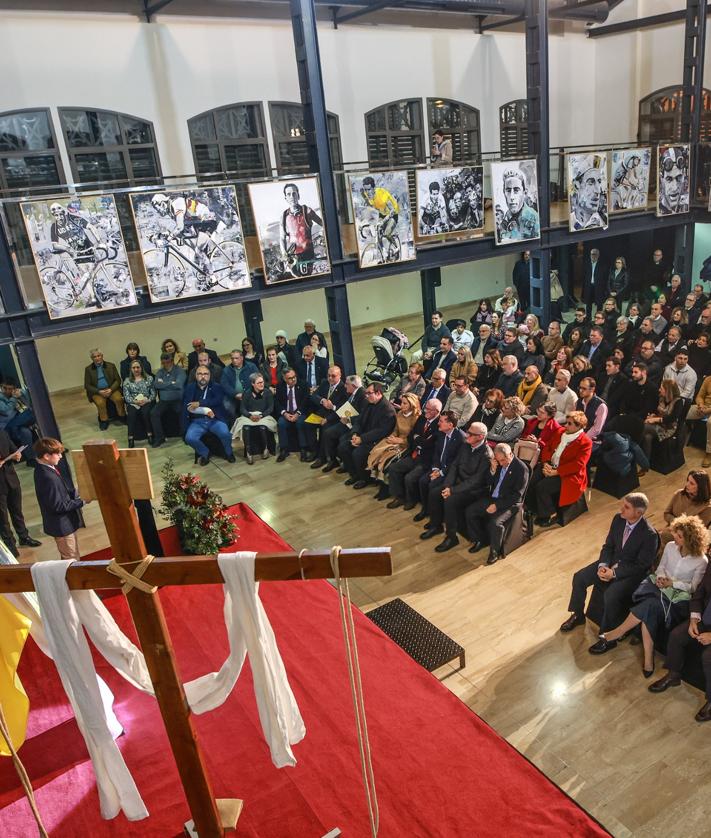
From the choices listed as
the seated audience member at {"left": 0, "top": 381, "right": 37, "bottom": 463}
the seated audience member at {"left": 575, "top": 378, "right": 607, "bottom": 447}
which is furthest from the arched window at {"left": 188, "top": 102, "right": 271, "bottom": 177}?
the seated audience member at {"left": 575, "top": 378, "right": 607, "bottom": 447}

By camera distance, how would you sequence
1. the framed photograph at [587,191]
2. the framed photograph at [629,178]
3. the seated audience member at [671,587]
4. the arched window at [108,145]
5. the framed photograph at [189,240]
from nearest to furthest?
the seated audience member at [671,587] → the framed photograph at [189,240] → the arched window at [108,145] → the framed photograph at [587,191] → the framed photograph at [629,178]

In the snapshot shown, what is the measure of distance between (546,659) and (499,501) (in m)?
1.75

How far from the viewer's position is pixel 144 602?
267 centimetres

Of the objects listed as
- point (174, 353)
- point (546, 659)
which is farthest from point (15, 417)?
point (546, 659)

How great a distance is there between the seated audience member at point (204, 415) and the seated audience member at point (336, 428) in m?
1.48

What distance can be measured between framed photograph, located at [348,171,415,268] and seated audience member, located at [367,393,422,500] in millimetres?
3133

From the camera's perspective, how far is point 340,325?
10828 millimetres

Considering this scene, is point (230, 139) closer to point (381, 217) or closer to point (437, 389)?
point (381, 217)

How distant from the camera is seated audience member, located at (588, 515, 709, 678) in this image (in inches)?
191

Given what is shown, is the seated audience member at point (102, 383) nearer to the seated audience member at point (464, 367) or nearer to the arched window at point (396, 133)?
the seated audience member at point (464, 367)

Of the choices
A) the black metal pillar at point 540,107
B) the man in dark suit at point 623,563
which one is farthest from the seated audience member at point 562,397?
the black metal pillar at point 540,107

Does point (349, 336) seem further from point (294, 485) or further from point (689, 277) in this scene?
point (689, 277)

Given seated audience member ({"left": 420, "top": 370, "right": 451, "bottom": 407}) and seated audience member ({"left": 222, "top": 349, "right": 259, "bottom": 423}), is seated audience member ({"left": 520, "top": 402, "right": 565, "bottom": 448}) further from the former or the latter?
seated audience member ({"left": 222, "top": 349, "right": 259, "bottom": 423})

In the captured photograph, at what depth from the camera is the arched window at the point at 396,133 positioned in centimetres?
1552
